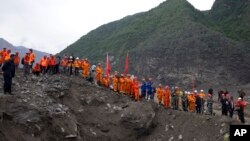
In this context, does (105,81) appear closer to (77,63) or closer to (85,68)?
(85,68)

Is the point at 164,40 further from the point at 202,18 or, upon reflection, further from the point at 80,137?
the point at 80,137

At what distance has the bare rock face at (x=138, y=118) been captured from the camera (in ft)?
88.8

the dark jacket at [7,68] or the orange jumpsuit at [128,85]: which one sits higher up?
the dark jacket at [7,68]

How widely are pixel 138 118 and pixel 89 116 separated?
10.6 ft

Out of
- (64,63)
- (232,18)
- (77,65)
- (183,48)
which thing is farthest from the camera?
(232,18)

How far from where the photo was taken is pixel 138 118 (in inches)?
1075

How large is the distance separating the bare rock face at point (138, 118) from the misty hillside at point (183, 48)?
2883 centimetres

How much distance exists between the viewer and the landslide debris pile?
21797mm

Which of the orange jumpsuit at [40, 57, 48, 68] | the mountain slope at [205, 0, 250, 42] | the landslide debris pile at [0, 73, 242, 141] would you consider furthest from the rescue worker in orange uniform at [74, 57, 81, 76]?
the mountain slope at [205, 0, 250, 42]

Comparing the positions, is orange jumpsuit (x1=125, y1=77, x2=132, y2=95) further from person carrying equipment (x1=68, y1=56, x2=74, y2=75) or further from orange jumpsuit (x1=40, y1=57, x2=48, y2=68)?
orange jumpsuit (x1=40, y1=57, x2=48, y2=68)

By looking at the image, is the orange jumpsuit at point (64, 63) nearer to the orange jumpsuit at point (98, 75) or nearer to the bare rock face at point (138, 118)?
the orange jumpsuit at point (98, 75)

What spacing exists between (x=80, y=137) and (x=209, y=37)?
144 feet

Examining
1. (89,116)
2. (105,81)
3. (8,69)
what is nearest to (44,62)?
(105,81)

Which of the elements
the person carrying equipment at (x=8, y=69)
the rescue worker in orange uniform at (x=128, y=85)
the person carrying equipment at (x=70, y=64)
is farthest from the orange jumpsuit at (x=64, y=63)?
the person carrying equipment at (x=8, y=69)
